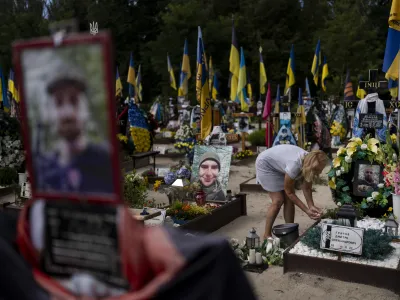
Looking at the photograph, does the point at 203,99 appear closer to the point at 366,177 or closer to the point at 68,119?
the point at 366,177

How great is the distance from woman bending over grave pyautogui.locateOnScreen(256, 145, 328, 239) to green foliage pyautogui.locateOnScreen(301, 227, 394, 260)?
311 mm

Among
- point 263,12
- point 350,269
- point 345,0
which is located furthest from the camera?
point 263,12

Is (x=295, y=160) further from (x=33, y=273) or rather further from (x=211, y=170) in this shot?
(x=33, y=273)

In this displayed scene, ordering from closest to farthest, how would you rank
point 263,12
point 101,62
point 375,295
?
point 101,62, point 375,295, point 263,12

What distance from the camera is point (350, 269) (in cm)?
493

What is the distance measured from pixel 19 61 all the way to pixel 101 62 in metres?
0.31

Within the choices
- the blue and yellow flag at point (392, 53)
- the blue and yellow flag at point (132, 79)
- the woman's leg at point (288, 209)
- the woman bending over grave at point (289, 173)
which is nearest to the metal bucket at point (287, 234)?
the woman bending over grave at point (289, 173)

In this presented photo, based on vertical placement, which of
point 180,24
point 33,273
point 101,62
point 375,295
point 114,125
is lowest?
point 375,295

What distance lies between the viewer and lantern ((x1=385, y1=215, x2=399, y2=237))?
571cm

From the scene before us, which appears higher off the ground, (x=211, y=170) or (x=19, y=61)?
(x=19, y=61)

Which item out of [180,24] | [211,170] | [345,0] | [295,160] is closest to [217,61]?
[180,24]

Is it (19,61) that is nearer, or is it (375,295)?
(19,61)

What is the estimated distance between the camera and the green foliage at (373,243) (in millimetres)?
5090

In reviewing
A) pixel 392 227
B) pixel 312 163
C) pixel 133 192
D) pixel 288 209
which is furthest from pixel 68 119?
pixel 133 192
